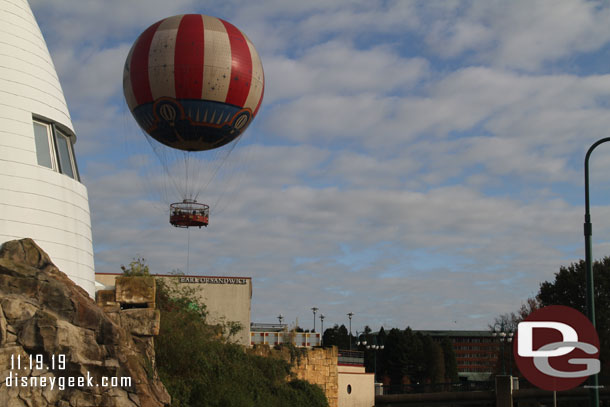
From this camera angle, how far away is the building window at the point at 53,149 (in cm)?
2281

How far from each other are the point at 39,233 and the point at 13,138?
→ 320cm

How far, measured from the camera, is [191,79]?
28.6 meters

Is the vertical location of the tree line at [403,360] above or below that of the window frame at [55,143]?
below

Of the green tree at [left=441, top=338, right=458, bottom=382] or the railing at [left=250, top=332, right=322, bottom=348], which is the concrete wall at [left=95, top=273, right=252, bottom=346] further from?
the green tree at [left=441, top=338, right=458, bottom=382]

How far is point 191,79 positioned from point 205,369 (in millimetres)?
12109

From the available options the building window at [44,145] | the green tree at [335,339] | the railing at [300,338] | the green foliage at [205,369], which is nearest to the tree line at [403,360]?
the green tree at [335,339]

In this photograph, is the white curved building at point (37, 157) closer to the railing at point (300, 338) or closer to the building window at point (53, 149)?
the building window at point (53, 149)

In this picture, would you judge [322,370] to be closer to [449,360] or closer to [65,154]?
[65,154]

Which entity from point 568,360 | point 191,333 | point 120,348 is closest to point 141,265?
point 191,333

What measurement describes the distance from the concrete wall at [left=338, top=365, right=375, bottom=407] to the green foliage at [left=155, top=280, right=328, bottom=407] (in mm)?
12437

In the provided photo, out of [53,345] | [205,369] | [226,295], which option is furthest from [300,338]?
[53,345]

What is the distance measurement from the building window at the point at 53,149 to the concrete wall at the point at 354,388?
27.1m

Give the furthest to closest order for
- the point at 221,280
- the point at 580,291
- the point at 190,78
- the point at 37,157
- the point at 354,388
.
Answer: the point at 580,291
the point at 221,280
the point at 354,388
the point at 190,78
the point at 37,157

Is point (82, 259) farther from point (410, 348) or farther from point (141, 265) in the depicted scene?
point (410, 348)
